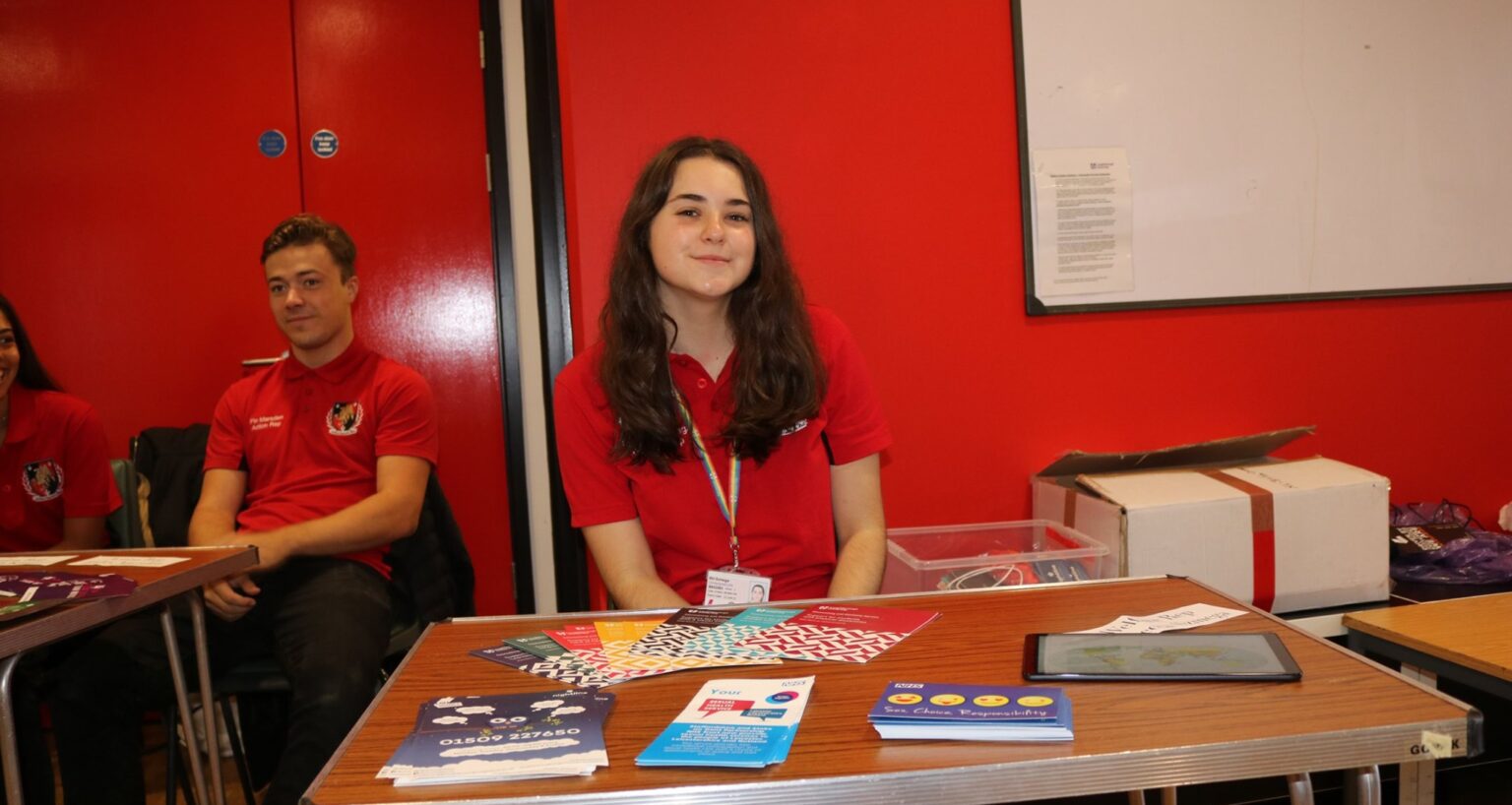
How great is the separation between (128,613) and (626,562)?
0.79 meters

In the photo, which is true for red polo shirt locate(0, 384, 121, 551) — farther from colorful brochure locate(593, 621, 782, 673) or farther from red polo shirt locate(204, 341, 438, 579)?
colorful brochure locate(593, 621, 782, 673)

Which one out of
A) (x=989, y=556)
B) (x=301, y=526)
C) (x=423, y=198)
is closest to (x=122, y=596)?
(x=301, y=526)

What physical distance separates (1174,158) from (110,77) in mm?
3265

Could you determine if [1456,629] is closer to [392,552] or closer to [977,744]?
[977,744]

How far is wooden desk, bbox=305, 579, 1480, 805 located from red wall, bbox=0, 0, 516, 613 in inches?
94.5

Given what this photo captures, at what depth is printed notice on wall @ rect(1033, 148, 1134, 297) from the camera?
8.50 feet

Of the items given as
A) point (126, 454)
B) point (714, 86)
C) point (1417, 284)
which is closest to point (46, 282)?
point (126, 454)

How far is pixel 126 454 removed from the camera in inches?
126

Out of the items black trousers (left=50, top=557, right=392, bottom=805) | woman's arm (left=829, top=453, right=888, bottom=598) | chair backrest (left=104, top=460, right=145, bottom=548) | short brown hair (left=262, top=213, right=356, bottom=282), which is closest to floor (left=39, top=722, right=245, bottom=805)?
black trousers (left=50, top=557, right=392, bottom=805)

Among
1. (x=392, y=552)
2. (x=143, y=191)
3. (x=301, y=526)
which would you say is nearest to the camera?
(x=301, y=526)

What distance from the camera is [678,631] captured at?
132 cm

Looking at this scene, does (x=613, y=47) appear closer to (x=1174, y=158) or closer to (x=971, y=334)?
(x=971, y=334)

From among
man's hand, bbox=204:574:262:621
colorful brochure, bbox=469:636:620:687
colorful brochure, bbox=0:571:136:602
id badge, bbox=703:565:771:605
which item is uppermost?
colorful brochure, bbox=0:571:136:602

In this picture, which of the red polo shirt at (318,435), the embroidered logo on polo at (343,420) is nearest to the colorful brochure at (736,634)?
the red polo shirt at (318,435)
